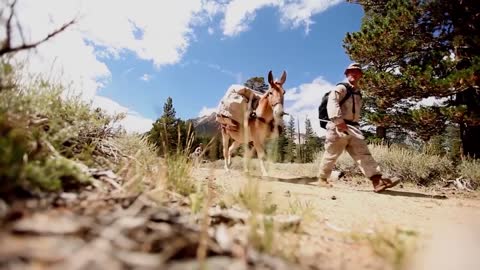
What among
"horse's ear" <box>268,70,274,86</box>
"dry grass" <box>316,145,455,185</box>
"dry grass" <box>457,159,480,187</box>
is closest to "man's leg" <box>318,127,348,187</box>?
"horse's ear" <box>268,70,274,86</box>

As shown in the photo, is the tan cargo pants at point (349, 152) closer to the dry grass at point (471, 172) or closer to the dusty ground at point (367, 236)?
the dusty ground at point (367, 236)

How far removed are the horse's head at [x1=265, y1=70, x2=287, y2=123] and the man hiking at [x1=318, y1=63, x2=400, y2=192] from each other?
110 cm

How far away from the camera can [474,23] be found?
350 inches

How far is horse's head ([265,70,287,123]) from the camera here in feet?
23.5

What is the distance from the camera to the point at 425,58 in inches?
372

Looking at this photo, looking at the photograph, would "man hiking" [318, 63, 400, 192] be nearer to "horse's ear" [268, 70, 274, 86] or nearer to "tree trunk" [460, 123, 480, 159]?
"horse's ear" [268, 70, 274, 86]

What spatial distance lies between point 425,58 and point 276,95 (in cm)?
499

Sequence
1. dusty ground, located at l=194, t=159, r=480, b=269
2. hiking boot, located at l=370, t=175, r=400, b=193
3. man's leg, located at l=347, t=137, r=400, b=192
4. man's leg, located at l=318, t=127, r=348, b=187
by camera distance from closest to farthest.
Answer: dusty ground, located at l=194, t=159, r=480, b=269, hiking boot, located at l=370, t=175, r=400, b=193, man's leg, located at l=347, t=137, r=400, b=192, man's leg, located at l=318, t=127, r=348, b=187

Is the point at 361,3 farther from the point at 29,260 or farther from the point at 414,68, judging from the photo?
the point at 29,260

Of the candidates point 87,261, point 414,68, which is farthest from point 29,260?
point 414,68

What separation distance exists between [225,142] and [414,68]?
17.0 feet

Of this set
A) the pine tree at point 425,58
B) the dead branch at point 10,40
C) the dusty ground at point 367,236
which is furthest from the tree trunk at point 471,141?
the dead branch at point 10,40

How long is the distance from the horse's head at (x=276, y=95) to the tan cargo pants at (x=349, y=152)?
3.70ft

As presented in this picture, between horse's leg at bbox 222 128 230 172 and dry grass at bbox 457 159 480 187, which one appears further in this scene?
horse's leg at bbox 222 128 230 172
